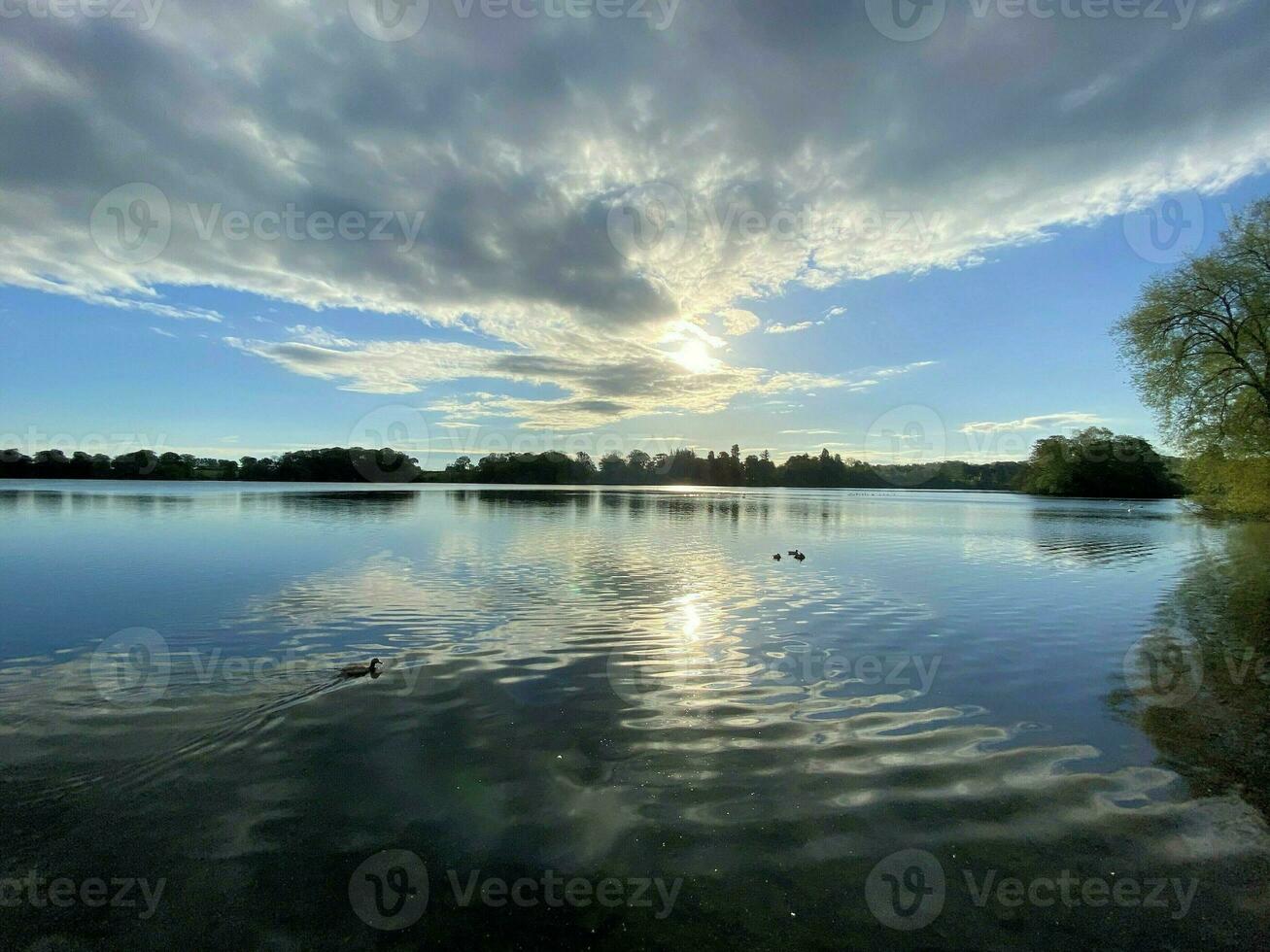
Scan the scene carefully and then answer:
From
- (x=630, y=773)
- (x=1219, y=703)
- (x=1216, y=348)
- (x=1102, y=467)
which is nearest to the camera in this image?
(x=630, y=773)

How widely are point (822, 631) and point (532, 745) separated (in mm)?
8695

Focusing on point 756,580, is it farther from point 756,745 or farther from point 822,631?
point 756,745

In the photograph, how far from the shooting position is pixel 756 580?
21406mm

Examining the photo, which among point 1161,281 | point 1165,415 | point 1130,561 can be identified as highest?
point 1161,281

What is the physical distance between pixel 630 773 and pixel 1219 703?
9.84m

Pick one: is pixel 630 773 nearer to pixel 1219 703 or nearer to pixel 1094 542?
pixel 1219 703

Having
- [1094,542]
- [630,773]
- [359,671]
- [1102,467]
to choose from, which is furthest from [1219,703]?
[1102,467]

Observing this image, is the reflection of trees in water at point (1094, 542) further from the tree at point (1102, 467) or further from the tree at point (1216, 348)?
the tree at point (1102, 467)

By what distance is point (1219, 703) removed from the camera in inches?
375

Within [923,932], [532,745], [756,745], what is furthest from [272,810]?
[923,932]

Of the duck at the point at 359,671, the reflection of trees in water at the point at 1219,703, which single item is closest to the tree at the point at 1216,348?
the reflection of trees in water at the point at 1219,703

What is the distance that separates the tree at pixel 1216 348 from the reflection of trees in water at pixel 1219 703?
20.2 m

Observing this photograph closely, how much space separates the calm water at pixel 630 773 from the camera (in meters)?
4.83

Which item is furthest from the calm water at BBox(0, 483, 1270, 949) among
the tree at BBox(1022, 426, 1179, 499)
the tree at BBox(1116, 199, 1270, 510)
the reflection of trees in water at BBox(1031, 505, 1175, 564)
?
the tree at BBox(1022, 426, 1179, 499)
